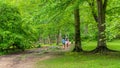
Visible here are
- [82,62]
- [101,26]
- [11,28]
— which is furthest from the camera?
[11,28]

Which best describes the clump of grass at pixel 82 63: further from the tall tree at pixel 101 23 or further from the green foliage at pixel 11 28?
Answer: the green foliage at pixel 11 28

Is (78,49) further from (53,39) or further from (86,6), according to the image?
(53,39)

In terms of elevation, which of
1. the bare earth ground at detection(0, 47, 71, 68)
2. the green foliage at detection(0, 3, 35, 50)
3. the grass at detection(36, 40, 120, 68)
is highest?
the green foliage at detection(0, 3, 35, 50)

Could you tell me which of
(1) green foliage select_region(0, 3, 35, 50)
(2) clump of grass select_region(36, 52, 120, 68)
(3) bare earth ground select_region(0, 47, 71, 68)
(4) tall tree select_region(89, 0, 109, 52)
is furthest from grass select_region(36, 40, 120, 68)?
(1) green foliage select_region(0, 3, 35, 50)

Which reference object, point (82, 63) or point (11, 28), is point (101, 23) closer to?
point (82, 63)

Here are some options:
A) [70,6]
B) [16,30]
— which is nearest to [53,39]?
[16,30]

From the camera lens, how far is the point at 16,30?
29844 millimetres

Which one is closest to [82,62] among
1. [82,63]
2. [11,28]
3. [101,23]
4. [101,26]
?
[82,63]

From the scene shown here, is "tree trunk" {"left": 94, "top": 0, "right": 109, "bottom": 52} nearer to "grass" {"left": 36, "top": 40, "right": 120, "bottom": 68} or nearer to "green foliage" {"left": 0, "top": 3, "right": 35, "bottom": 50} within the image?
"grass" {"left": 36, "top": 40, "right": 120, "bottom": 68}

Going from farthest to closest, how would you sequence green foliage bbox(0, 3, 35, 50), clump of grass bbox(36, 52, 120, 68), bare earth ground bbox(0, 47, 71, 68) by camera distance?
green foliage bbox(0, 3, 35, 50) < bare earth ground bbox(0, 47, 71, 68) < clump of grass bbox(36, 52, 120, 68)

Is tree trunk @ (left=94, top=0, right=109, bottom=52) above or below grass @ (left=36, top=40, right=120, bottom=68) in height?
above

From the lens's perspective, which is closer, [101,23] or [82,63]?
[82,63]

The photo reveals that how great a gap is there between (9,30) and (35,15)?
7.36 meters

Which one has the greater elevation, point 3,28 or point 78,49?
point 3,28
